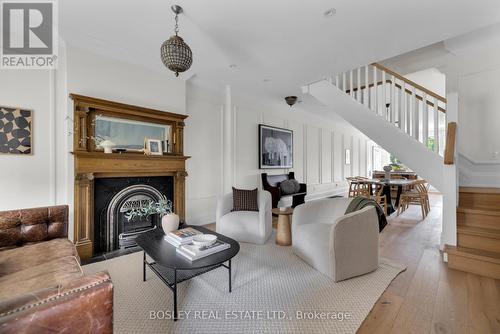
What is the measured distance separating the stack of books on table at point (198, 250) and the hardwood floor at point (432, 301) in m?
1.19

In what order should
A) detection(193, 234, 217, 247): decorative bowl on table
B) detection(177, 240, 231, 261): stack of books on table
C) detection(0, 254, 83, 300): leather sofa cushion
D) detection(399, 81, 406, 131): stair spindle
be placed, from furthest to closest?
detection(399, 81, 406, 131): stair spindle < detection(193, 234, 217, 247): decorative bowl on table < detection(177, 240, 231, 261): stack of books on table < detection(0, 254, 83, 300): leather sofa cushion

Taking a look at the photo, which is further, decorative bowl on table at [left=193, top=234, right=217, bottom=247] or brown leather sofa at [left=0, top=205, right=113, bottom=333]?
decorative bowl on table at [left=193, top=234, right=217, bottom=247]

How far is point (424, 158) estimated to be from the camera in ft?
10.7

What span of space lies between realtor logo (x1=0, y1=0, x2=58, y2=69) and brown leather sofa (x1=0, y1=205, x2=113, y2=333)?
1.75 m

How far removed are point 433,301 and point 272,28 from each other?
2.99 meters

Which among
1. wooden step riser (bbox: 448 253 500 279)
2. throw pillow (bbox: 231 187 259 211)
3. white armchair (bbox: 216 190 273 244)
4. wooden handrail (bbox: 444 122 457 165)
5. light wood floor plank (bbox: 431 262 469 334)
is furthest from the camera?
throw pillow (bbox: 231 187 259 211)

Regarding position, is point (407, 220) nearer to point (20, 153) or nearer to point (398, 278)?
point (398, 278)

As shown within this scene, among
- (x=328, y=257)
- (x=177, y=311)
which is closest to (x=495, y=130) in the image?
(x=328, y=257)

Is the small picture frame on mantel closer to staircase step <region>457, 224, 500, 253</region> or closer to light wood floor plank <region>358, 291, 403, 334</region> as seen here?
light wood floor plank <region>358, 291, 403, 334</region>

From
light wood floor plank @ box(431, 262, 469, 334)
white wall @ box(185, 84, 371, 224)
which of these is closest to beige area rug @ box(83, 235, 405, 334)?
light wood floor plank @ box(431, 262, 469, 334)

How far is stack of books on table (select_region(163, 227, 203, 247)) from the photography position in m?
2.05

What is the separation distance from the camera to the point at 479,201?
9.57ft

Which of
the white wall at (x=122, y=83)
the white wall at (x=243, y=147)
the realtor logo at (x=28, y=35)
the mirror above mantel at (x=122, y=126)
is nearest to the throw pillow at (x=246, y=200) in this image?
the white wall at (x=243, y=147)

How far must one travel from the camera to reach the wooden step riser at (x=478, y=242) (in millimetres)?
2451
